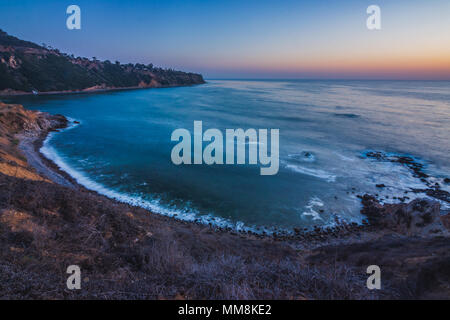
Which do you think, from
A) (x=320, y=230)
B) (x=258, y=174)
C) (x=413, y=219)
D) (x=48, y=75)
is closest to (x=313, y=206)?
(x=320, y=230)

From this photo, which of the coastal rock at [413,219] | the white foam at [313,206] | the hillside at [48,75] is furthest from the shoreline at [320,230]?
the hillside at [48,75]

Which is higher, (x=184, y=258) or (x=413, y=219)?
(x=184, y=258)

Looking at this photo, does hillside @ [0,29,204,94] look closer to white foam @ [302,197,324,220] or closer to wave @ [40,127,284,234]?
wave @ [40,127,284,234]

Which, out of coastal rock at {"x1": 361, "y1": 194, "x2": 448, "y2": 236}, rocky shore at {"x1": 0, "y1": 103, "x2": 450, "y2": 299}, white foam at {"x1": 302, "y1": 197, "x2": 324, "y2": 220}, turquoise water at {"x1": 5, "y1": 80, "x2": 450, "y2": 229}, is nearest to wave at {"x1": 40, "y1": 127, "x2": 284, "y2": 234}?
turquoise water at {"x1": 5, "y1": 80, "x2": 450, "y2": 229}

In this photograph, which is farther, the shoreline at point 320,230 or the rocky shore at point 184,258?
the shoreline at point 320,230

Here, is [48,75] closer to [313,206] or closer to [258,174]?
[258,174]

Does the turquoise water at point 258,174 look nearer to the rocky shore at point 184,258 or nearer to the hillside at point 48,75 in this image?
the rocky shore at point 184,258

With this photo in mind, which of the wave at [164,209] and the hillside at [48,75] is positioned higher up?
the hillside at [48,75]

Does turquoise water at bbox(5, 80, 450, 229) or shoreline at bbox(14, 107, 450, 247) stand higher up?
turquoise water at bbox(5, 80, 450, 229)

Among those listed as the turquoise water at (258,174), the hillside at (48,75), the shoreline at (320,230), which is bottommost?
the shoreline at (320,230)
